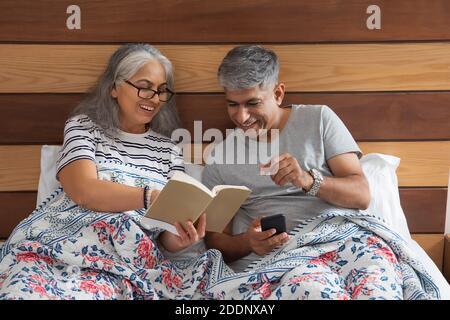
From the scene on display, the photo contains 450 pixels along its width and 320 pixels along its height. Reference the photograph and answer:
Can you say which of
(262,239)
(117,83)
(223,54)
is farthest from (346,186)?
(117,83)

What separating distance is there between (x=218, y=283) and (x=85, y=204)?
0.48m

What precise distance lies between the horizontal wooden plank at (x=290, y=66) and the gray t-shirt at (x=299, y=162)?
237mm

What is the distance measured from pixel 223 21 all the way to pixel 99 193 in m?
0.79

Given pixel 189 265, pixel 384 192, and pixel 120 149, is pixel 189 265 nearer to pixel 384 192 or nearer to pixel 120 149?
pixel 120 149

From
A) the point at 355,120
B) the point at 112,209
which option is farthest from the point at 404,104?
the point at 112,209

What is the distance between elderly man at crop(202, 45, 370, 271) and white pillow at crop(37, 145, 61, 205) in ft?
1.72

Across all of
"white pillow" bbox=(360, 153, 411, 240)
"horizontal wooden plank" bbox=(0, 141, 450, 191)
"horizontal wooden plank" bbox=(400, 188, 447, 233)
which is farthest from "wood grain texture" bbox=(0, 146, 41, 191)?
"horizontal wooden plank" bbox=(400, 188, 447, 233)

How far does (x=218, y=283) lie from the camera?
1.74m

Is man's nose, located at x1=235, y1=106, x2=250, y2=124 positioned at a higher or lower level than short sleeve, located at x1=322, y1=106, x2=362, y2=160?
higher

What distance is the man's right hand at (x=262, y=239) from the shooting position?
6.00 feet

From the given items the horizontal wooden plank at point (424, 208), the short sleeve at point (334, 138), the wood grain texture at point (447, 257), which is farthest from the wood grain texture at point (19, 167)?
the wood grain texture at point (447, 257)

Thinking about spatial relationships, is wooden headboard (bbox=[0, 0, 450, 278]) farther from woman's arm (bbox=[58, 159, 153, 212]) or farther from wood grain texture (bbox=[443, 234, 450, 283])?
woman's arm (bbox=[58, 159, 153, 212])

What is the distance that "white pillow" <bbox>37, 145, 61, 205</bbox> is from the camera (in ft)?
7.04

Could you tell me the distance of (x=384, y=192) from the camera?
2.18 m
